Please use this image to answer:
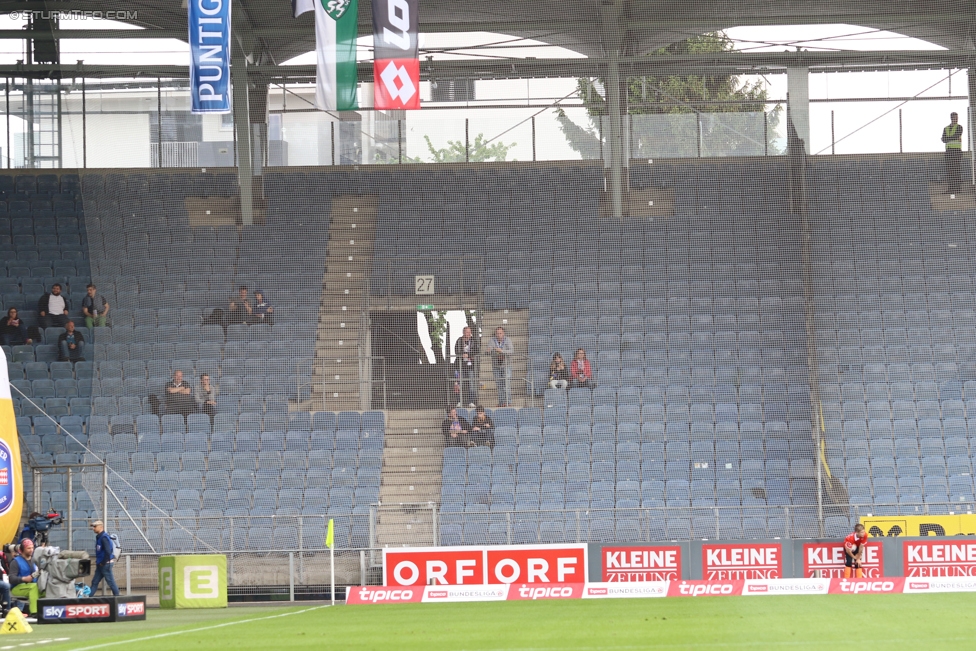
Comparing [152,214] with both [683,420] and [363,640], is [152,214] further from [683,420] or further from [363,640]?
[363,640]

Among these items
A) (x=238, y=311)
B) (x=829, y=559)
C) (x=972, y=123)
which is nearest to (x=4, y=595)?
(x=238, y=311)

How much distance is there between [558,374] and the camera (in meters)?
25.2

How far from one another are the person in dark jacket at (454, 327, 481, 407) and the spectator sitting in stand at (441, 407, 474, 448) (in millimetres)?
498

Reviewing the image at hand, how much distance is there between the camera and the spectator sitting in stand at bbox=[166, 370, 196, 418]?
24594 mm

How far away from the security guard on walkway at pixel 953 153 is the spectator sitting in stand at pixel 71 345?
61.1ft

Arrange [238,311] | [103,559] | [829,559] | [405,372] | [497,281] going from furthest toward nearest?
[497,281]
[238,311]
[405,372]
[829,559]
[103,559]

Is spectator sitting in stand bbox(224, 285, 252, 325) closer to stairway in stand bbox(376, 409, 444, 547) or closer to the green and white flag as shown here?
stairway in stand bbox(376, 409, 444, 547)

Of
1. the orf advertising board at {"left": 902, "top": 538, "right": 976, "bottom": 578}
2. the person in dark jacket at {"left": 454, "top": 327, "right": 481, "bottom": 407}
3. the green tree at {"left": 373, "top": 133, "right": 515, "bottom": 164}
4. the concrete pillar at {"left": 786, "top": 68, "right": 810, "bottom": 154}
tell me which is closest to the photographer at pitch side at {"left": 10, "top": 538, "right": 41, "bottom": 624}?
the person in dark jacket at {"left": 454, "top": 327, "right": 481, "bottom": 407}

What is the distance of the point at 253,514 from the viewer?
74.8ft

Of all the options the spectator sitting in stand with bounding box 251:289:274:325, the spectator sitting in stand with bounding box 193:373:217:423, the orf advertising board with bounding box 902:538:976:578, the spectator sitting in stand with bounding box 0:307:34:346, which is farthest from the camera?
the spectator sitting in stand with bounding box 251:289:274:325

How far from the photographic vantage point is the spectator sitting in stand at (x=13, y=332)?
84.0 feet

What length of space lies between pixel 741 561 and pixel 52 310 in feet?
47.5

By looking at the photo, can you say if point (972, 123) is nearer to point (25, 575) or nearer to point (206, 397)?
point (206, 397)

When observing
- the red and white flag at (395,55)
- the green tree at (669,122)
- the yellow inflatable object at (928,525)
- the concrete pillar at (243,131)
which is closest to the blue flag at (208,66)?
the red and white flag at (395,55)
